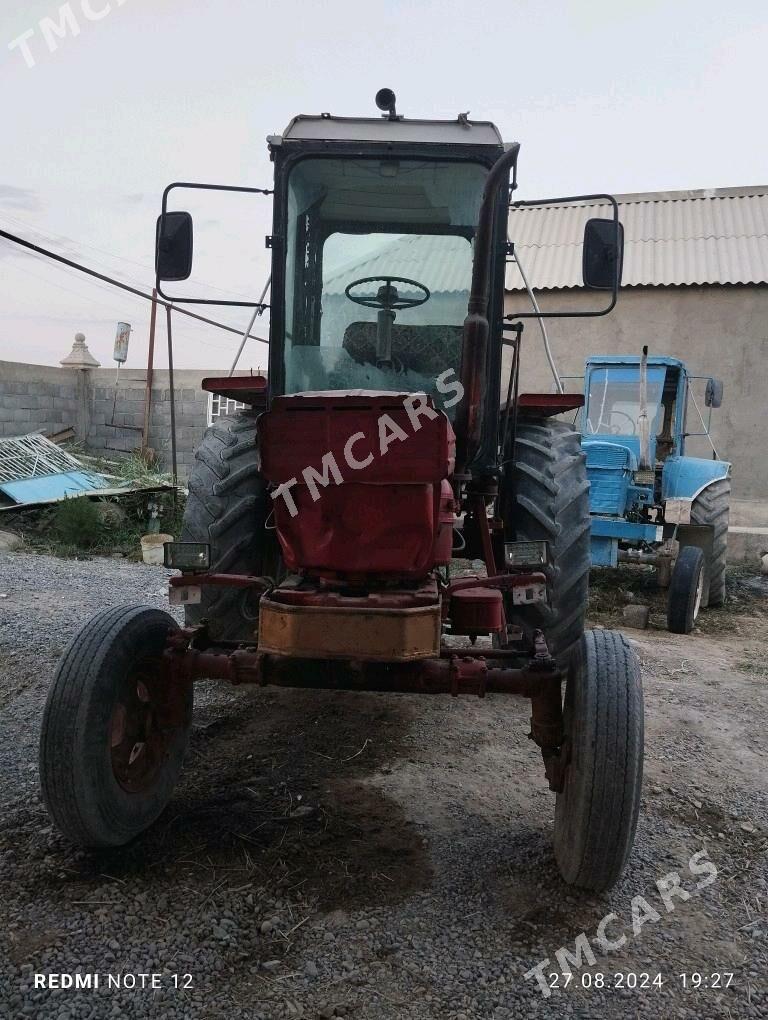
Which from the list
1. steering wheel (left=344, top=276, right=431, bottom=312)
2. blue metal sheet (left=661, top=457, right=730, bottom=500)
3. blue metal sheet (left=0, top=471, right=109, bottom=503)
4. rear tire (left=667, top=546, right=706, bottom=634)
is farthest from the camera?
blue metal sheet (left=0, top=471, right=109, bottom=503)

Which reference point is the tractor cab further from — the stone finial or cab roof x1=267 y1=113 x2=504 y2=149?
the stone finial

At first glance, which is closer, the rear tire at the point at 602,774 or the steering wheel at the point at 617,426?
the rear tire at the point at 602,774

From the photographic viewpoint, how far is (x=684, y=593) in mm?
6523

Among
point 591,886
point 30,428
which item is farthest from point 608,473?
point 30,428

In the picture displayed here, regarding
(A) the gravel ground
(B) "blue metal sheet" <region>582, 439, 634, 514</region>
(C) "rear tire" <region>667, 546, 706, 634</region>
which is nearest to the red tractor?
(A) the gravel ground

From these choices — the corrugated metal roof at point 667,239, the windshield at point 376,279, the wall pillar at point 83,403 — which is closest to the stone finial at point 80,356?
the wall pillar at point 83,403

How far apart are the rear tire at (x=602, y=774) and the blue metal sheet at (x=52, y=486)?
8.52 meters

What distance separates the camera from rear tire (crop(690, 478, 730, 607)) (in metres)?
7.55

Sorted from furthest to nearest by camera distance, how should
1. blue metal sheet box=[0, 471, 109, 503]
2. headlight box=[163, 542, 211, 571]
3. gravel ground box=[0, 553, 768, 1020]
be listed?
blue metal sheet box=[0, 471, 109, 503] < headlight box=[163, 542, 211, 571] < gravel ground box=[0, 553, 768, 1020]

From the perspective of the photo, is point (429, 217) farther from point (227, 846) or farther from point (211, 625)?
point (227, 846)

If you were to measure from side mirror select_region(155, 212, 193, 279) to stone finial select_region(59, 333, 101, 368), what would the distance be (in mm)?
11790

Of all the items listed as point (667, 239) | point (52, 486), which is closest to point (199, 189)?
point (52, 486)

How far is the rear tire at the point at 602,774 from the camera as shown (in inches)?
92.3

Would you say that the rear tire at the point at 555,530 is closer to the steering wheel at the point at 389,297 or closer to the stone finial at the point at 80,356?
the steering wheel at the point at 389,297
